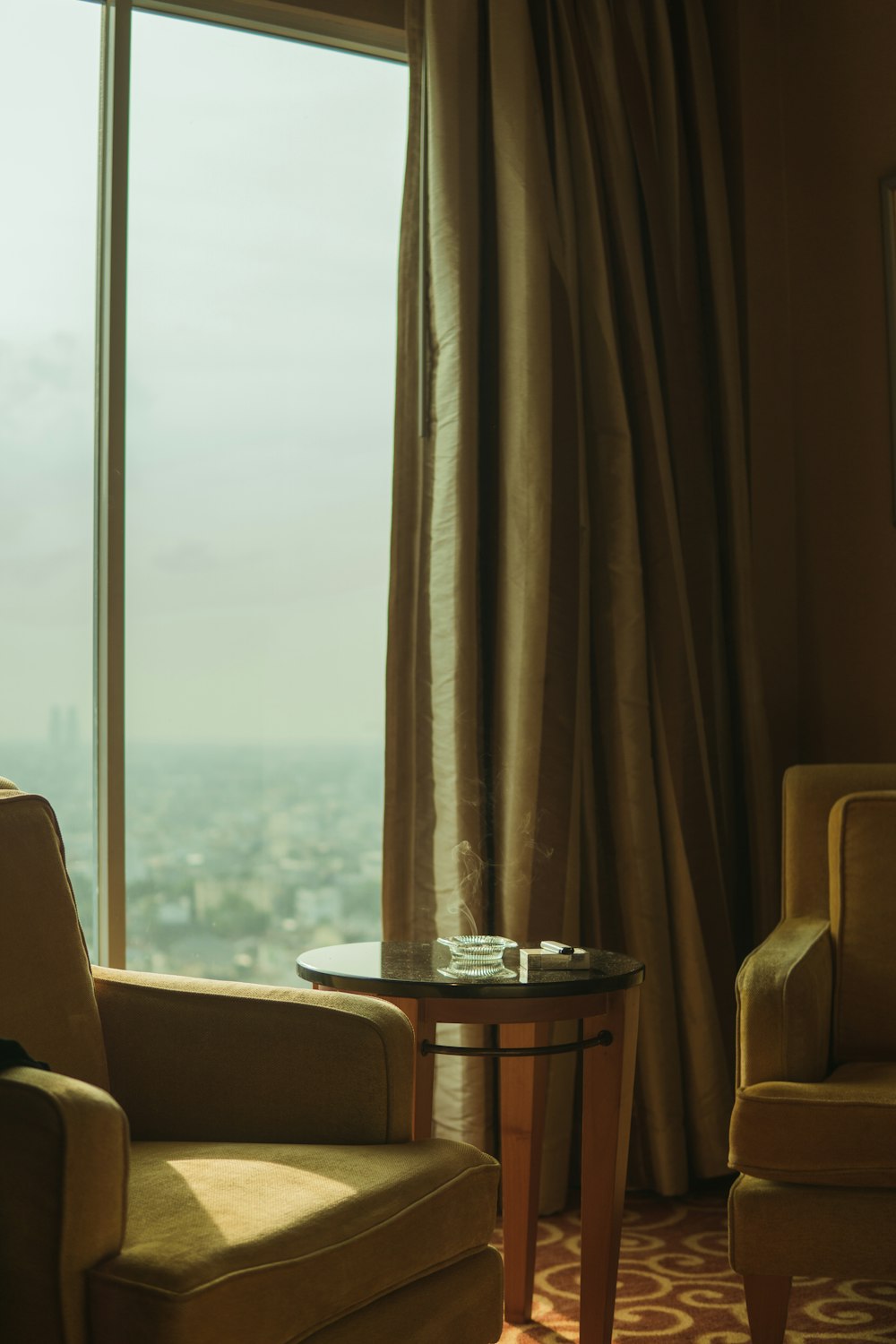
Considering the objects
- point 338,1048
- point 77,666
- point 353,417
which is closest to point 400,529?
point 353,417

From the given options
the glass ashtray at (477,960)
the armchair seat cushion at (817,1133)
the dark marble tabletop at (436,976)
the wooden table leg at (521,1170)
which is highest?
the glass ashtray at (477,960)

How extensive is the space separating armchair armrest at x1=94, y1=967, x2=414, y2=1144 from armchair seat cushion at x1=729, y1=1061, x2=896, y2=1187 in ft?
1.69

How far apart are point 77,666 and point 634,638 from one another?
1208mm

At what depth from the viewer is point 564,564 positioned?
9.65ft

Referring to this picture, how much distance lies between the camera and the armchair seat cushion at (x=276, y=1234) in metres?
1.32

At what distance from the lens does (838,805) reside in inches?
99.0

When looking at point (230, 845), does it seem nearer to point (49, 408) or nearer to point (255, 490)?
point (255, 490)

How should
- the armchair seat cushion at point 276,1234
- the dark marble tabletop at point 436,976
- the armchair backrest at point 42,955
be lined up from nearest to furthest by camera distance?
the armchair seat cushion at point 276,1234
the armchair backrest at point 42,955
the dark marble tabletop at point 436,976

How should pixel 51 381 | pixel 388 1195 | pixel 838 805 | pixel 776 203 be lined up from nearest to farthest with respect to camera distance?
pixel 388 1195, pixel 838 805, pixel 51 381, pixel 776 203

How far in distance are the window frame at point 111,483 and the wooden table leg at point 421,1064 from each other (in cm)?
83

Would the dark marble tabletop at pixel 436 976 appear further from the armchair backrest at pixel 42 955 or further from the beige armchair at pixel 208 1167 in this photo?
the armchair backrest at pixel 42 955

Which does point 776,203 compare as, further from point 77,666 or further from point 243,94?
point 77,666

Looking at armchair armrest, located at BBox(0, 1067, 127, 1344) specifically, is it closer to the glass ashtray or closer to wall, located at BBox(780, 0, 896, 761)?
the glass ashtray

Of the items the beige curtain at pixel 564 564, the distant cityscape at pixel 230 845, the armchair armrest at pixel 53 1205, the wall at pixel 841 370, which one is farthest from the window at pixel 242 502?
the armchair armrest at pixel 53 1205
